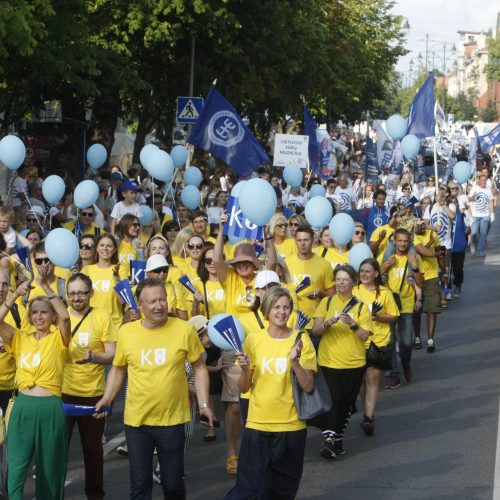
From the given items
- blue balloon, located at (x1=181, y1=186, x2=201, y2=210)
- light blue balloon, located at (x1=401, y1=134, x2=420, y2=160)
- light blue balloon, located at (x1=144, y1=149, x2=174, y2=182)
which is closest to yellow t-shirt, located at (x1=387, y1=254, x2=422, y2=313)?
light blue balloon, located at (x1=144, y1=149, x2=174, y2=182)

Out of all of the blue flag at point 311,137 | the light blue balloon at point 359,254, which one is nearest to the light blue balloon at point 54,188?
the light blue balloon at point 359,254

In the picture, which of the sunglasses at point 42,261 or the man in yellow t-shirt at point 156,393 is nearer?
the man in yellow t-shirt at point 156,393

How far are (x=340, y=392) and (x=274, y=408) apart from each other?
2525 mm

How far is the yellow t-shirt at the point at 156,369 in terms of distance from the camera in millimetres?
7414

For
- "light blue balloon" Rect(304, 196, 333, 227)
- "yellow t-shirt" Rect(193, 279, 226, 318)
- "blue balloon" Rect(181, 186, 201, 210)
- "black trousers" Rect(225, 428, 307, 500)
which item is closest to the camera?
"black trousers" Rect(225, 428, 307, 500)

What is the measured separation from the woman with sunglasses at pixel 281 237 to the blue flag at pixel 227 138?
692mm

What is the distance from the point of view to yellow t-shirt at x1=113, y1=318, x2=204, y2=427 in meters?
7.41

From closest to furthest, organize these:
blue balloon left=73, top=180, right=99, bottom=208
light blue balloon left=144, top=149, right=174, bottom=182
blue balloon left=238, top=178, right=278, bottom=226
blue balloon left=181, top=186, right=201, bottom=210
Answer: blue balloon left=238, top=178, right=278, bottom=226 → blue balloon left=73, top=180, right=99, bottom=208 → light blue balloon left=144, top=149, right=174, bottom=182 → blue balloon left=181, top=186, right=201, bottom=210

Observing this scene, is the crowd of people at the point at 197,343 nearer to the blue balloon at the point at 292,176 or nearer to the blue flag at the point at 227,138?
the blue flag at the point at 227,138

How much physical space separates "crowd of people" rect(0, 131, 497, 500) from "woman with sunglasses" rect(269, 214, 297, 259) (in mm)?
14

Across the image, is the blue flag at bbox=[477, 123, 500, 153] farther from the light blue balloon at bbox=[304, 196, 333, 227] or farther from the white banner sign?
the light blue balloon at bbox=[304, 196, 333, 227]

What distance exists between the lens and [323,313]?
10.2 metres

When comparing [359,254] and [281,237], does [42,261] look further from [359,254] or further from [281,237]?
[281,237]

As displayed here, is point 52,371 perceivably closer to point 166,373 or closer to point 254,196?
point 166,373
